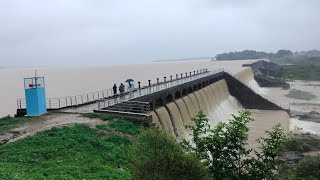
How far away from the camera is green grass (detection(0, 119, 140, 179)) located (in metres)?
14.0

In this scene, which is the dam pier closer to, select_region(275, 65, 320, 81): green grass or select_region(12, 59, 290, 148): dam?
select_region(12, 59, 290, 148): dam

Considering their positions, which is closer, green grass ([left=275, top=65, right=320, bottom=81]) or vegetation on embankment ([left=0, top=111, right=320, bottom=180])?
vegetation on embankment ([left=0, top=111, right=320, bottom=180])

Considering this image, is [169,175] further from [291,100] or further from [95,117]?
[291,100]

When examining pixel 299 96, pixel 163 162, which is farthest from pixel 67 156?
pixel 299 96

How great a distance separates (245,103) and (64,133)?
1819 inches

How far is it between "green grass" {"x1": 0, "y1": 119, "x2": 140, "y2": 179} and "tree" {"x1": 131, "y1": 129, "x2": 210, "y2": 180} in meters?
2.43

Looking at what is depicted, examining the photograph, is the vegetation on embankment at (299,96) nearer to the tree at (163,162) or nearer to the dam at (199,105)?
the dam at (199,105)

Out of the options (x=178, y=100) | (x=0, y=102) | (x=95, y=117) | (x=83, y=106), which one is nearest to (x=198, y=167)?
(x=95, y=117)

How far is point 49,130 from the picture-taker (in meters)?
20.3

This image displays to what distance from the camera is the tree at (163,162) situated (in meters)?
10.1

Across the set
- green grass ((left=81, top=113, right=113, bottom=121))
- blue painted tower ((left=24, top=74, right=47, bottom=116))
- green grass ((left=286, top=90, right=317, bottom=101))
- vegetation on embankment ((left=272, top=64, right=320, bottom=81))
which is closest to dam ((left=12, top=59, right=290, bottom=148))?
green grass ((left=81, top=113, right=113, bottom=121))

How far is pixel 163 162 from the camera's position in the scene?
33.2 feet

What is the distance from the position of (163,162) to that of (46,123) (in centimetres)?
1499

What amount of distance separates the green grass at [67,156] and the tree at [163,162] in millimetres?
2426
